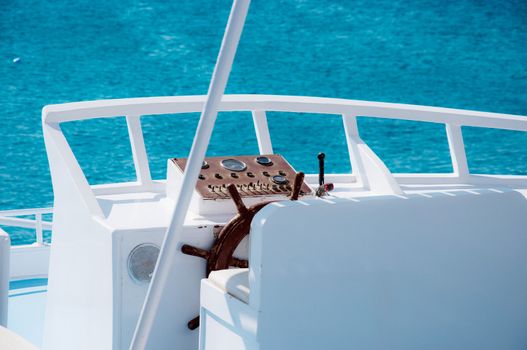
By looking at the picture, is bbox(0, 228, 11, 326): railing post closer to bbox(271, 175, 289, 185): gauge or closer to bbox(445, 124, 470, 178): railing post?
bbox(271, 175, 289, 185): gauge

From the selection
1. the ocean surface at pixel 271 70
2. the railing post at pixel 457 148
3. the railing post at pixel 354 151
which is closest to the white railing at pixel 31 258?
the railing post at pixel 354 151

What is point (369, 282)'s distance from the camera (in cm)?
234

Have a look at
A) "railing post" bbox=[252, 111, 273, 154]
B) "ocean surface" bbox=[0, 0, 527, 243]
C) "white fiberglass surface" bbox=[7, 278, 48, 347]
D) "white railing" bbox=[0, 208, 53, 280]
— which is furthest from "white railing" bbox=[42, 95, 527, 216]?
"ocean surface" bbox=[0, 0, 527, 243]

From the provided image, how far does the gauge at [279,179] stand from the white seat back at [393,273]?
974 millimetres

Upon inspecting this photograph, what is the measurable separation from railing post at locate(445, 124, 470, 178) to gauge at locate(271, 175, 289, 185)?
1014 millimetres

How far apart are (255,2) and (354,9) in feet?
8.26

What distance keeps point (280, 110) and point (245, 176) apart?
708 millimetres

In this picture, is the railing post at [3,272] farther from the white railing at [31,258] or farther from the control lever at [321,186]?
the white railing at [31,258]

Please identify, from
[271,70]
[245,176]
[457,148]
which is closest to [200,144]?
[245,176]

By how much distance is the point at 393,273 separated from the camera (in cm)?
237

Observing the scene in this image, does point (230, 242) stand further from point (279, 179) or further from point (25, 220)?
point (25, 220)

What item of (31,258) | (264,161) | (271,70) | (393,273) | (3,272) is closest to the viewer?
(393,273)

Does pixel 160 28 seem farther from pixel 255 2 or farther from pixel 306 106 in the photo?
pixel 306 106

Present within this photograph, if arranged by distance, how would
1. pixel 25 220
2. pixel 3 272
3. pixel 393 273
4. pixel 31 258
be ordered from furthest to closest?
pixel 31 258 < pixel 25 220 < pixel 3 272 < pixel 393 273
